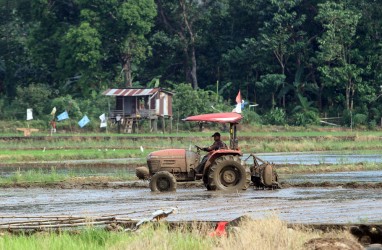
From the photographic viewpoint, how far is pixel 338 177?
3053cm

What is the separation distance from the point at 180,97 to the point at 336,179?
4066cm

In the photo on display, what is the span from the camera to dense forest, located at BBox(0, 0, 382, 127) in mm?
68000

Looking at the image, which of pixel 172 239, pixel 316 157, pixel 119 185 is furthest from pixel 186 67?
pixel 172 239

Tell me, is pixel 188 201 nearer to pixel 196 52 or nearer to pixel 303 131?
pixel 303 131

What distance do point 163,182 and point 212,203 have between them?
156 inches

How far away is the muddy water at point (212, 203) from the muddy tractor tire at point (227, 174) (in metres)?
0.32

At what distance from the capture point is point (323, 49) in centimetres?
6681

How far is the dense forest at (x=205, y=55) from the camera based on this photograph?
68000 millimetres

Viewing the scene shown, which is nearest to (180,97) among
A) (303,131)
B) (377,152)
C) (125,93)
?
(125,93)

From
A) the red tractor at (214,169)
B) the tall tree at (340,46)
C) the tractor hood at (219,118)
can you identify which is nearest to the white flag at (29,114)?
the tall tree at (340,46)

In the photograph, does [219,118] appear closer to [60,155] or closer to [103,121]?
[60,155]

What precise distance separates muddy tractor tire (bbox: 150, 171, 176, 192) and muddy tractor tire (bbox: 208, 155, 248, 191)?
973 millimetres

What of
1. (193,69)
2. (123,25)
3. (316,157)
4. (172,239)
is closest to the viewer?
(172,239)

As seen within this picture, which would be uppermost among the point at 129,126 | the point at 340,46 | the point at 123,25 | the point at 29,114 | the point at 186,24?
the point at 186,24
